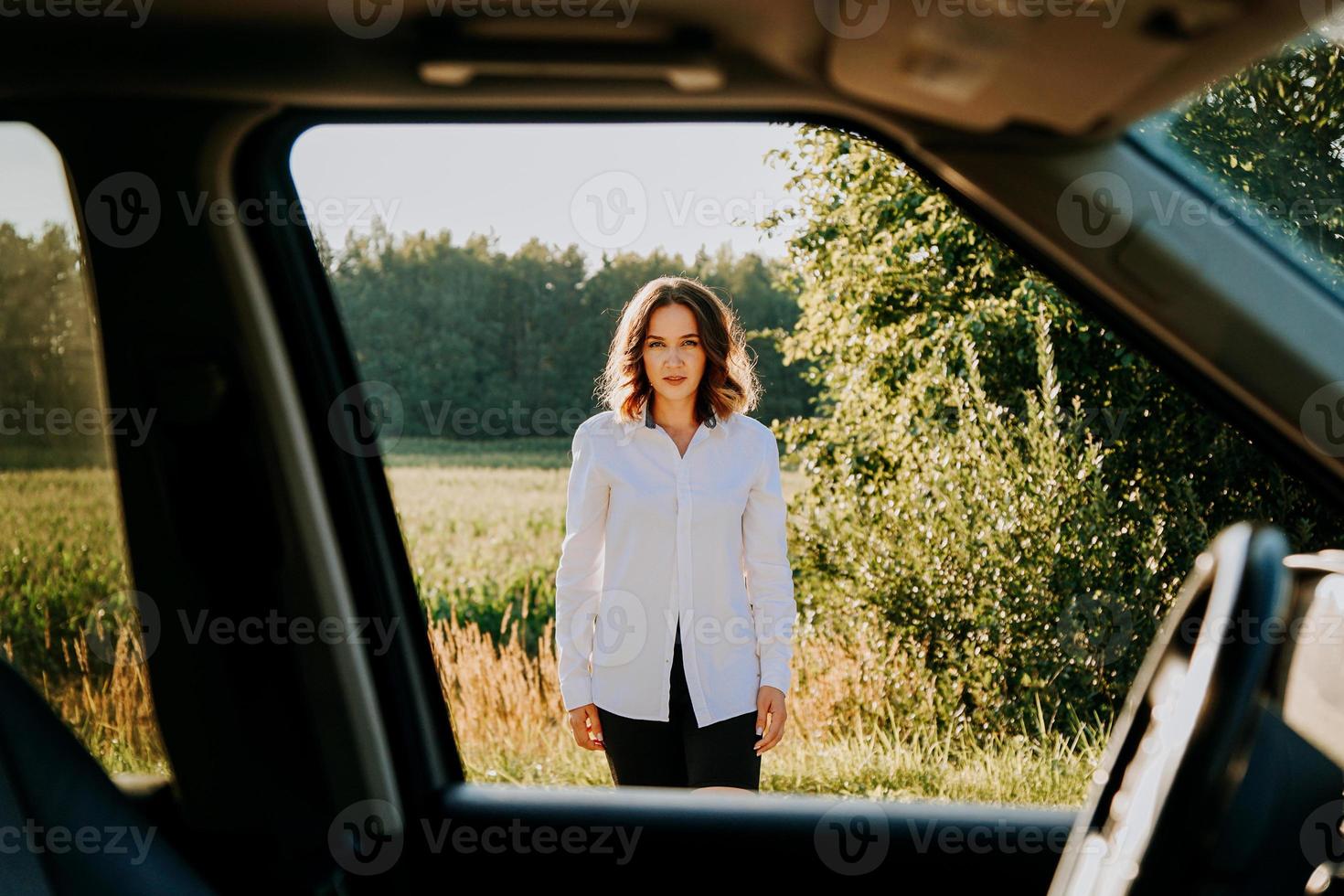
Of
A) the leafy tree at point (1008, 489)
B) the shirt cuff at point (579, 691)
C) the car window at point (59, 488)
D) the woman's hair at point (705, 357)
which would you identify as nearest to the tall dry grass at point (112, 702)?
the car window at point (59, 488)

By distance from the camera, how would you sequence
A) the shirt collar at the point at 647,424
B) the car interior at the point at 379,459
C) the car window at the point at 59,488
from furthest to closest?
the shirt collar at the point at 647,424 < the car window at the point at 59,488 < the car interior at the point at 379,459

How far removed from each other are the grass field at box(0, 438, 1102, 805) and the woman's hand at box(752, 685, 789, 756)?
1.01m

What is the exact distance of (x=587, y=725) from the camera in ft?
10.1

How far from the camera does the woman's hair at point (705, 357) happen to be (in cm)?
311

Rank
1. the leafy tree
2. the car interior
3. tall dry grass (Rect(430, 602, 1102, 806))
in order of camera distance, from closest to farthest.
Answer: the car interior
tall dry grass (Rect(430, 602, 1102, 806))
the leafy tree

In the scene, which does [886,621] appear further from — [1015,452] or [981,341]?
[981,341]

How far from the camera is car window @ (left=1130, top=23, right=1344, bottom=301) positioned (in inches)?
49.4

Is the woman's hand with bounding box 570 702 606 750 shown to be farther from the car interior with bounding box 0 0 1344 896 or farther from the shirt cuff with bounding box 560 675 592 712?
the car interior with bounding box 0 0 1344 896

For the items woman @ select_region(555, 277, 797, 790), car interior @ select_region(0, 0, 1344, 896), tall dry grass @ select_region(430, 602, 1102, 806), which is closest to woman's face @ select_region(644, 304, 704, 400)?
woman @ select_region(555, 277, 797, 790)

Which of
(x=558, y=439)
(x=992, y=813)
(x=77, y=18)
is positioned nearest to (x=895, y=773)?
(x=992, y=813)

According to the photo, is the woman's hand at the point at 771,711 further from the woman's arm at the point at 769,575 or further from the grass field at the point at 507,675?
the grass field at the point at 507,675

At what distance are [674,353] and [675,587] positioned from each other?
24.3 inches

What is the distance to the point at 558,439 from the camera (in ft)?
75.4

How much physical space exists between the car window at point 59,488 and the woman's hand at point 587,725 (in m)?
1.37
